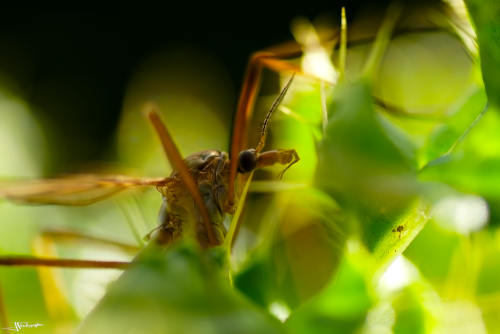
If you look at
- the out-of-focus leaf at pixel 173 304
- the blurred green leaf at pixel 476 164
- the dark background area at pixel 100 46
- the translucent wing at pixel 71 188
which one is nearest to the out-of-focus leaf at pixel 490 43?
the blurred green leaf at pixel 476 164

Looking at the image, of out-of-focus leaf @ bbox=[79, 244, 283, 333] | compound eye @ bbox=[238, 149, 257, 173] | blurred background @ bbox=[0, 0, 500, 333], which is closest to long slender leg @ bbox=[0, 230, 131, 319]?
blurred background @ bbox=[0, 0, 500, 333]

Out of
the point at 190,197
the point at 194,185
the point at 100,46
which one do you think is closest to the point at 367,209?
the point at 194,185

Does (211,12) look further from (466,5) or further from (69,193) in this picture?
(466,5)

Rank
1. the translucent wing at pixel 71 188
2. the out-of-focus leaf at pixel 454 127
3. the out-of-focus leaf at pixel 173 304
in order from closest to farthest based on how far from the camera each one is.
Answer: the out-of-focus leaf at pixel 173 304 < the out-of-focus leaf at pixel 454 127 < the translucent wing at pixel 71 188

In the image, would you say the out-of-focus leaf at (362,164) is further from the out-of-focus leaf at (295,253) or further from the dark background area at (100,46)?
the dark background area at (100,46)

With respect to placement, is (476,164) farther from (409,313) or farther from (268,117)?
(268,117)

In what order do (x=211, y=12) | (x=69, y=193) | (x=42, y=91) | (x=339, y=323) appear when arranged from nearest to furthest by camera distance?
(x=339, y=323)
(x=69, y=193)
(x=42, y=91)
(x=211, y=12)

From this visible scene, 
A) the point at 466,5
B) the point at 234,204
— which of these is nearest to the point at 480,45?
the point at 466,5
